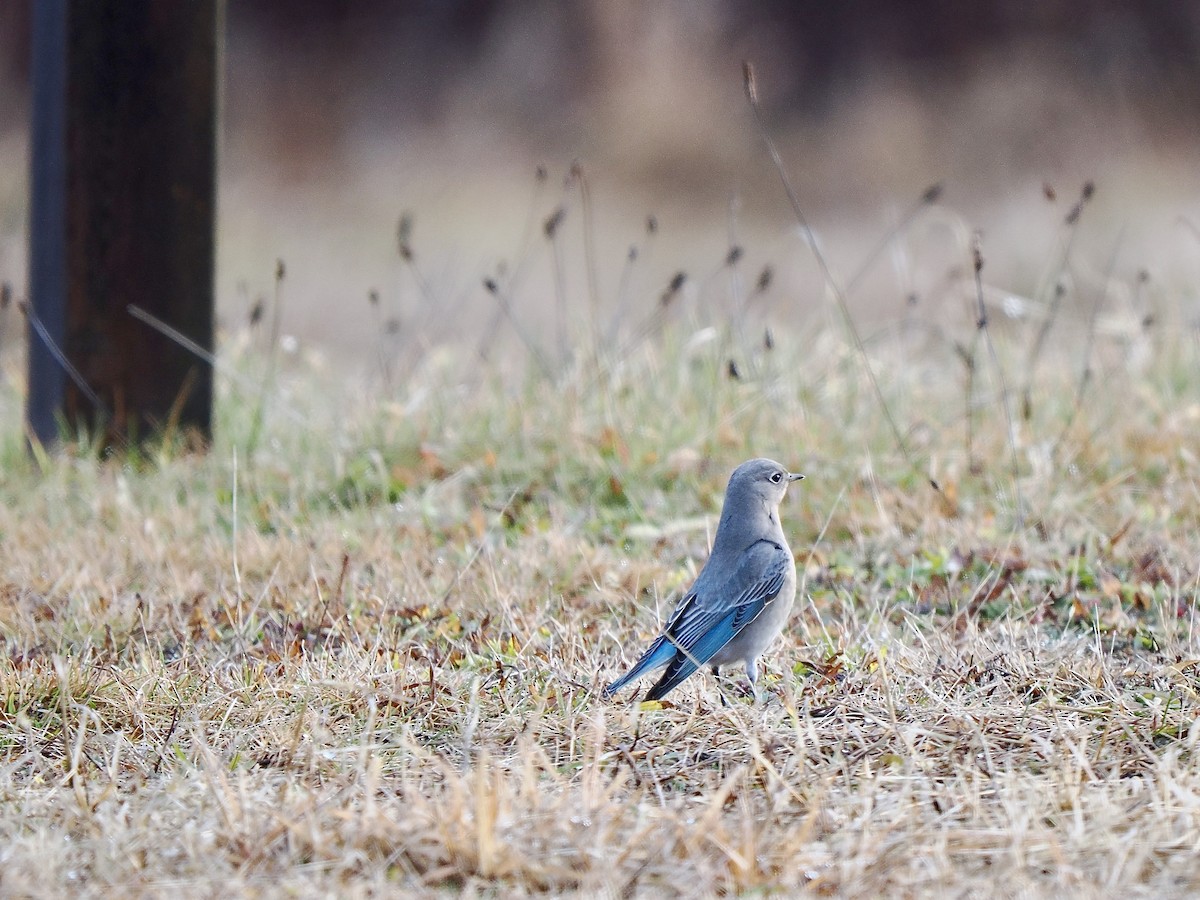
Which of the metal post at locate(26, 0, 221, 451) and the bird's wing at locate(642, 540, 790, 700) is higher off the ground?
the metal post at locate(26, 0, 221, 451)

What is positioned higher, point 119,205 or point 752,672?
point 119,205

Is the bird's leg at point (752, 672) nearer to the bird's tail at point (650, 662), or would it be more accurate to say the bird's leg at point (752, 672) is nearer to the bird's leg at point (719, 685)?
the bird's leg at point (719, 685)

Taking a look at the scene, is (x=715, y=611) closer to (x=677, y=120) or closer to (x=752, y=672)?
(x=752, y=672)

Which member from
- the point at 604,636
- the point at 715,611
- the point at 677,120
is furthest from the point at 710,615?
the point at 677,120

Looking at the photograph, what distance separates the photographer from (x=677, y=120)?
15.2m

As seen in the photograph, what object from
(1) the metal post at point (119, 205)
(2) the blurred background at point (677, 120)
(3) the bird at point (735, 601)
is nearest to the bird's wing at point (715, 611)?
(3) the bird at point (735, 601)

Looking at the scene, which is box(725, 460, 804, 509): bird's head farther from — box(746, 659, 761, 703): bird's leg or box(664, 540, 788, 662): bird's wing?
box(746, 659, 761, 703): bird's leg

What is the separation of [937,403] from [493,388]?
5.71ft

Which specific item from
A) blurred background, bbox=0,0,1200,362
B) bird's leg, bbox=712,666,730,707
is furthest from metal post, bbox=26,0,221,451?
blurred background, bbox=0,0,1200,362

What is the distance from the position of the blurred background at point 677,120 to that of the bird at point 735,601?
8673 mm

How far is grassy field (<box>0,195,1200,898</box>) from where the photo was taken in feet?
7.18

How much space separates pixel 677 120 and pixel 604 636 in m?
12.6

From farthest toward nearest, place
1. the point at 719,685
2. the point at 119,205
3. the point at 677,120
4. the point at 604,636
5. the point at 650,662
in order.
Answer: the point at 677,120 → the point at 119,205 → the point at 604,636 → the point at 719,685 → the point at 650,662

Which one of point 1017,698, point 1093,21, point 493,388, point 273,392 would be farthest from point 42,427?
point 1093,21
